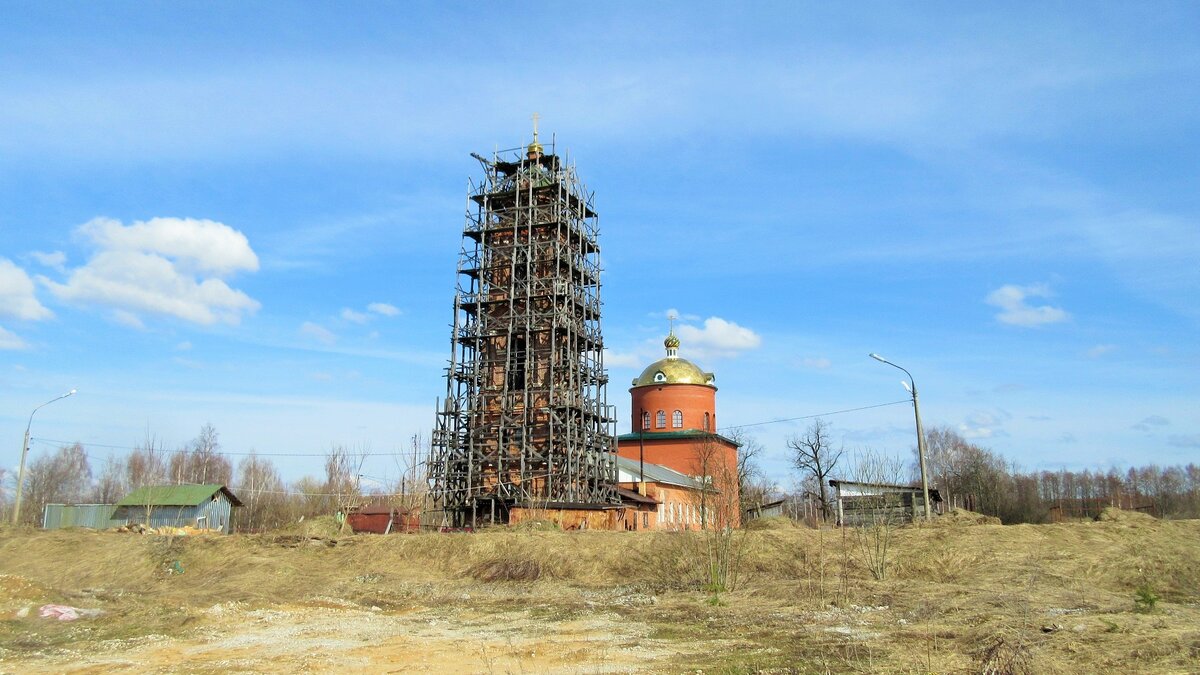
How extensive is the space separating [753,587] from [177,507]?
38.3 meters

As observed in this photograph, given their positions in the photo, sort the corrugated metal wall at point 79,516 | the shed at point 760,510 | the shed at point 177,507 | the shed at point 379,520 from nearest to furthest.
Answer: the shed at point 760,510
the shed at point 379,520
the shed at point 177,507
the corrugated metal wall at point 79,516

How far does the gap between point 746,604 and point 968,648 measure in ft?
22.3

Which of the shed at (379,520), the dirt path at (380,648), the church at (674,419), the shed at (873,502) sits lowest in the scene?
the dirt path at (380,648)

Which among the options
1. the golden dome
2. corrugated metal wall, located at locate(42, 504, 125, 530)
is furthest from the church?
corrugated metal wall, located at locate(42, 504, 125, 530)

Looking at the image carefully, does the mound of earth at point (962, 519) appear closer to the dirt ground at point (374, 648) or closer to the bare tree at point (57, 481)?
the dirt ground at point (374, 648)

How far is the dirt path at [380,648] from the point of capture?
12.0 meters

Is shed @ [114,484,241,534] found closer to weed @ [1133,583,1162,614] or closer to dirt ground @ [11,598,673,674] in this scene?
dirt ground @ [11,598,673,674]

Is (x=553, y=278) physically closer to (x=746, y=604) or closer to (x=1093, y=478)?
(x=746, y=604)

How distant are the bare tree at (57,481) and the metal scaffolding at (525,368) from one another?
2067 inches

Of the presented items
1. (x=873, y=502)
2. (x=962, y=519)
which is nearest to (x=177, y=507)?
(x=873, y=502)

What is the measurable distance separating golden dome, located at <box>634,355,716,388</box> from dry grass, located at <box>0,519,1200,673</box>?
3073 cm

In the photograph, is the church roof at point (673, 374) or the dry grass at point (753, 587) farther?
the church roof at point (673, 374)

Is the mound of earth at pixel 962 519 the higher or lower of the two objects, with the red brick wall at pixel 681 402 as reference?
lower

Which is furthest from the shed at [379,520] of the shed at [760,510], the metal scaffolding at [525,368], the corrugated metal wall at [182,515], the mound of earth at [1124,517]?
the mound of earth at [1124,517]
